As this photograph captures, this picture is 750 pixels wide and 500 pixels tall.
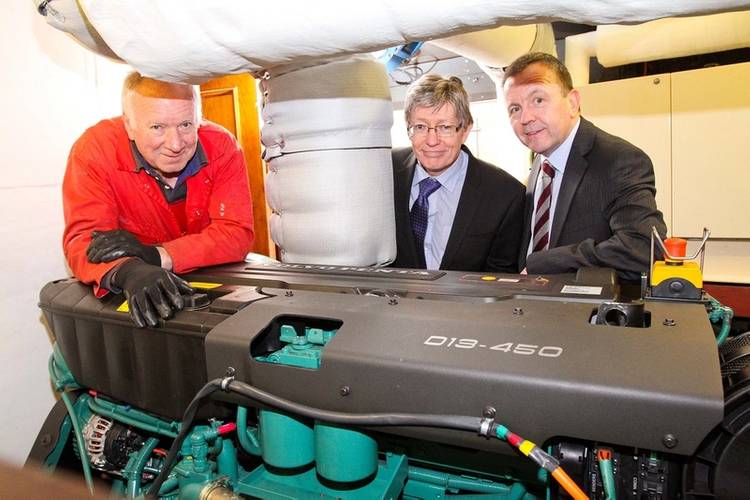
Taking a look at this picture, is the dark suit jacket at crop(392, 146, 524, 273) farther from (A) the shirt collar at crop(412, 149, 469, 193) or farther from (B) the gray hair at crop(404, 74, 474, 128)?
(B) the gray hair at crop(404, 74, 474, 128)

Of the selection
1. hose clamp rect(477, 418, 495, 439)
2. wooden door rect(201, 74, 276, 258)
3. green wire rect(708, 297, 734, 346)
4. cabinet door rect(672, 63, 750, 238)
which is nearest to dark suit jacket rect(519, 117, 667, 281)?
green wire rect(708, 297, 734, 346)

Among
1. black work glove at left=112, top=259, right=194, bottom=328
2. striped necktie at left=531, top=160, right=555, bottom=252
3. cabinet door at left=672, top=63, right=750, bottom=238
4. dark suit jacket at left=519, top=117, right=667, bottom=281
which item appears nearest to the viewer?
black work glove at left=112, top=259, right=194, bottom=328

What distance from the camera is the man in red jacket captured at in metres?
1.36

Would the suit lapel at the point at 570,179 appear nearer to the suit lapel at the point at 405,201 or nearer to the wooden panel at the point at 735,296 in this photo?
the suit lapel at the point at 405,201

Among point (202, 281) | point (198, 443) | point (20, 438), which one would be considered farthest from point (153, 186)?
point (20, 438)

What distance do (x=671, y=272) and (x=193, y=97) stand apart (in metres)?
1.25

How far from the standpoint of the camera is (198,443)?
1071 mm

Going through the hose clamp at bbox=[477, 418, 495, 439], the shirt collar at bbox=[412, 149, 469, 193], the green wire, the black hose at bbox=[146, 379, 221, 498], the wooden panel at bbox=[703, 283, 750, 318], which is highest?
the shirt collar at bbox=[412, 149, 469, 193]

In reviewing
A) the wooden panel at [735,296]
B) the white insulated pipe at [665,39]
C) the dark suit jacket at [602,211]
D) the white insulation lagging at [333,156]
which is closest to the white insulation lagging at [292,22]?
the white insulation lagging at [333,156]

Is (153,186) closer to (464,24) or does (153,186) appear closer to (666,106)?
(464,24)

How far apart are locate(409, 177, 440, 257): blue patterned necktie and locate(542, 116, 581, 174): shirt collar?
0.39 m

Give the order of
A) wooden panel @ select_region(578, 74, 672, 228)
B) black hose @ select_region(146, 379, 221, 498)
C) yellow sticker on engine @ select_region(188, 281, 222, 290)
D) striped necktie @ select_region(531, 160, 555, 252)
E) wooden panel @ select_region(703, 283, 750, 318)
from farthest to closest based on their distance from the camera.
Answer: wooden panel @ select_region(578, 74, 672, 228) < wooden panel @ select_region(703, 283, 750, 318) < striped necktie @ select_region(531, 160, 555, 252) < yellow sticker on engine @ select_region(188, 281, 222, 290) < black hose @ select_region(146, 379, 221, 498)

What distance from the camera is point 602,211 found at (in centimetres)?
163

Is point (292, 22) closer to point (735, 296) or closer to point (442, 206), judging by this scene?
point (442, 206)
